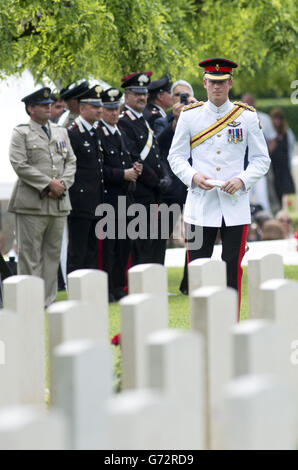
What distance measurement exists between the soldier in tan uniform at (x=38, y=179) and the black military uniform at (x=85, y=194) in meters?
0.25

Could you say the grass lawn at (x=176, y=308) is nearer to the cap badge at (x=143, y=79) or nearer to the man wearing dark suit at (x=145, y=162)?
the man wearing dark suit at (x=145, y=162)

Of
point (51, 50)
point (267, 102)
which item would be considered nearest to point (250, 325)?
Result: point (51, 50)

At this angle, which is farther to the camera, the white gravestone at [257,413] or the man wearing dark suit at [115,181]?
the man wearing dark suit at [115,181]

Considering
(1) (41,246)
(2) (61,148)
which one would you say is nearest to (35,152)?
(2) (61,148)

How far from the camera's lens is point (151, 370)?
310cm

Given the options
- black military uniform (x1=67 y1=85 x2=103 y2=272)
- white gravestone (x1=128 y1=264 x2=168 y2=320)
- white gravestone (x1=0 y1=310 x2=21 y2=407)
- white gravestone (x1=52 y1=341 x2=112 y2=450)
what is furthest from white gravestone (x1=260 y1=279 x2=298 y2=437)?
black military uniform (x1=67 y1=85 x2=103 y2=272)

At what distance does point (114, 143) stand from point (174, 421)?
747 centimetres

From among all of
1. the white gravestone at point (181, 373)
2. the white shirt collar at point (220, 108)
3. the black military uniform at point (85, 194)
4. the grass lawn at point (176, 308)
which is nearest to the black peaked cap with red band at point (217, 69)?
the white shirt collar at point (220, 108)

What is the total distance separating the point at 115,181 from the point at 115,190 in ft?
0.42

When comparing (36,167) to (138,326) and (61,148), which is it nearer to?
(61,148)

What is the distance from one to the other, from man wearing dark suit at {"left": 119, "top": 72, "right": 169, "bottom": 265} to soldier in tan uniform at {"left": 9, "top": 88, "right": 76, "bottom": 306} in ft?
2.74

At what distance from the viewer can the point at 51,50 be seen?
10125mm

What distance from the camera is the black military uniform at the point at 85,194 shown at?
32.9 feet

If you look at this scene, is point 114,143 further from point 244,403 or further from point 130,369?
point 244,403
